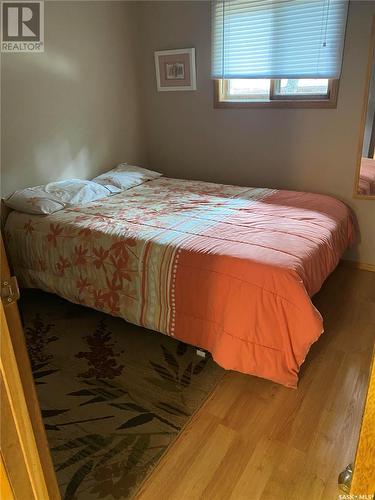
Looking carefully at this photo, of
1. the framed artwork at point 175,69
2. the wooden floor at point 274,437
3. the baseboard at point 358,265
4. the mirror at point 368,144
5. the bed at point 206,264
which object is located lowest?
the wooden floor at point 274,437

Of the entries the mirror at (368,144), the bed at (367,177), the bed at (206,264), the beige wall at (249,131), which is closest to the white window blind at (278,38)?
the beige wall at (249,131)

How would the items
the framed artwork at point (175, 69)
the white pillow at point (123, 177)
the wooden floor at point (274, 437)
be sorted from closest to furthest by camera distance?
the wooden floor at point (274, 437), the white pillow at point (123, 177), the framed artwork at point (175, 69)

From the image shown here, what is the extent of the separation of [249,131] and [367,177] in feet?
3.53

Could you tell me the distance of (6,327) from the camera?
75 centimetres

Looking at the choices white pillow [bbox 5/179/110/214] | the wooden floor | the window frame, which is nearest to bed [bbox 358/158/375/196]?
the window frame

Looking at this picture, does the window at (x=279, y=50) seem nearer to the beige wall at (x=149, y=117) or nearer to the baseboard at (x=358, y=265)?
the beige wall at (x=149, y=117)

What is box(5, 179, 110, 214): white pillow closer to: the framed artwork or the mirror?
the framed artwork

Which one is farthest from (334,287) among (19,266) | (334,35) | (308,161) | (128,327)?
(19,266)

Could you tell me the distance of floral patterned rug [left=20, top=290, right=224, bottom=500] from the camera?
1.40 m

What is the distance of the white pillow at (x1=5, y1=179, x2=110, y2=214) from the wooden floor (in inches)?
66.9

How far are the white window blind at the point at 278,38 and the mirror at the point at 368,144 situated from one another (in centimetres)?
23

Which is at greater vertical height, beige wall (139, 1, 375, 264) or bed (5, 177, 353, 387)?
beige wall (139, 1, 375, 264)

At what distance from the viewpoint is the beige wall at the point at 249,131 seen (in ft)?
9.06

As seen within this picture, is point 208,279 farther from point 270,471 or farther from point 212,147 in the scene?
point 212,147
